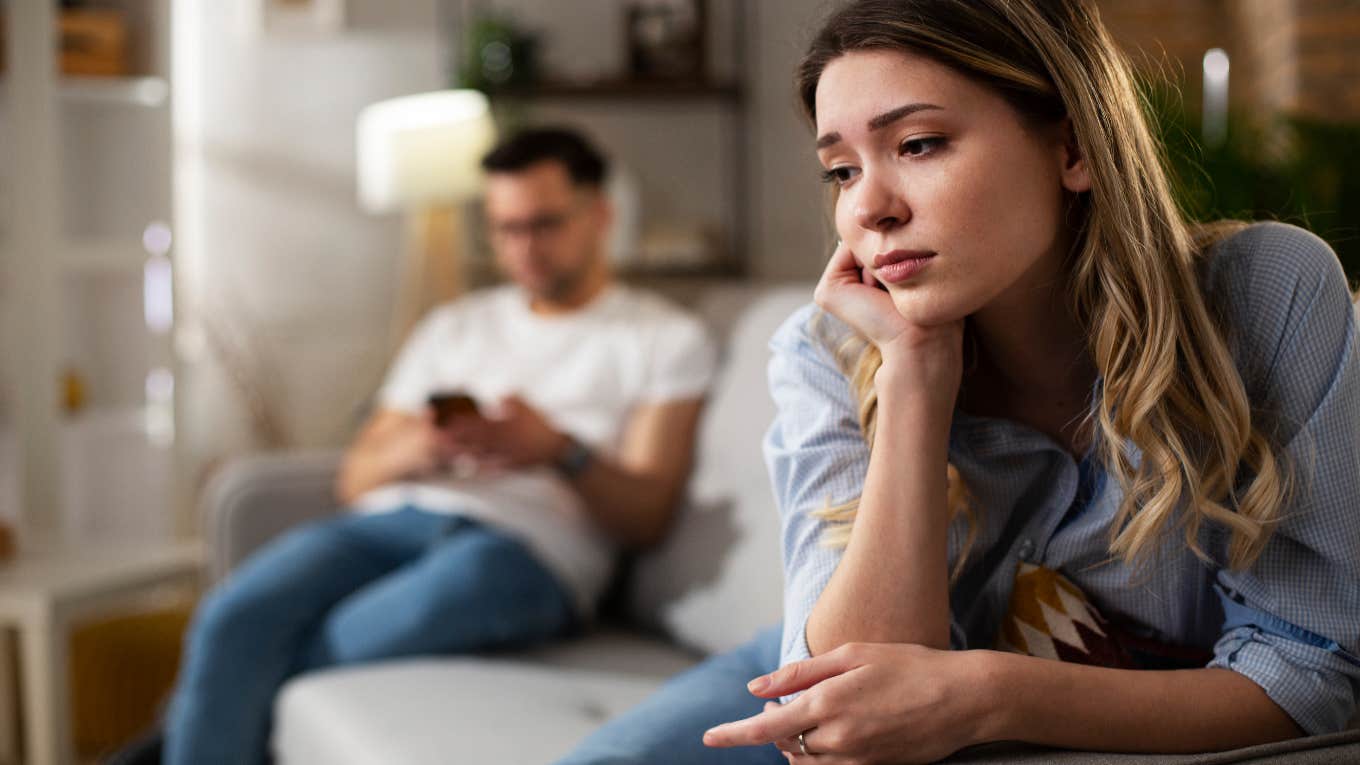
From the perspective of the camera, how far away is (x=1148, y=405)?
94 centimetres

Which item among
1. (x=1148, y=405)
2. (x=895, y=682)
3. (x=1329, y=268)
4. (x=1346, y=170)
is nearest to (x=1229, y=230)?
(x=1329, y=268)

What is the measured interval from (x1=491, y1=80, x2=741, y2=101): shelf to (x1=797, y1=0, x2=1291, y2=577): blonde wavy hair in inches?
96.9

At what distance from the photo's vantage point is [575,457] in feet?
7.13

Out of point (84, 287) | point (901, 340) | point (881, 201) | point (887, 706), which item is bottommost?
point (887, 706)

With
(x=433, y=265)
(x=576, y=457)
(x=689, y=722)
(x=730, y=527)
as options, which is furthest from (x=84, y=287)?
(x=689, y=722)

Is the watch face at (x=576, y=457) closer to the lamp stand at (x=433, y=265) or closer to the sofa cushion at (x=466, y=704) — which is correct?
the sofa cushion at (x=466, y=704)

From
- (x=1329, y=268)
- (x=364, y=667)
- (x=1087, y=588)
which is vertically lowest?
(x=364, y=667)

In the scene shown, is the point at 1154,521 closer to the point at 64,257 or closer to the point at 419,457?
the point at 419,457

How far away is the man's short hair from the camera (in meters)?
2.42

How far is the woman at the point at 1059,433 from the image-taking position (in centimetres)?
94

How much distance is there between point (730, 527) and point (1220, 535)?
3.43 ft

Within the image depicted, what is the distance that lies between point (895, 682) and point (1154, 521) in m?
0.23

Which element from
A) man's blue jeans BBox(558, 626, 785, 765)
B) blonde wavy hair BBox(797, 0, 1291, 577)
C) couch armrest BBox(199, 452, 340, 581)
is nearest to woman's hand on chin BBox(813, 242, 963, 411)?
blonde wavy hair BBox(797, 0, 1291, 577)

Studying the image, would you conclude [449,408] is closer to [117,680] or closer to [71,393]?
[117,680]
